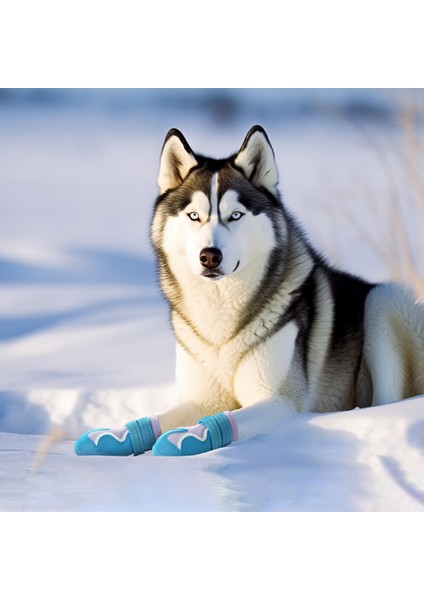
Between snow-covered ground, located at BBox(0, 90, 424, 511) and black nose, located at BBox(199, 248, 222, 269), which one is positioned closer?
black nose, located at BBox(199, 248, 222, 269)

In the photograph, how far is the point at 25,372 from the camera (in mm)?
3090

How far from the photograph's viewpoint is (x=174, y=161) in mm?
2842

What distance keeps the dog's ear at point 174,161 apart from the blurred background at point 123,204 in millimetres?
178

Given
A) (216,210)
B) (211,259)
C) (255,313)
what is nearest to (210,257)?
(211,259)

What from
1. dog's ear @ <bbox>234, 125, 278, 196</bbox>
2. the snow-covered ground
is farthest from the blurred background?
dog's ear @ <bbox>234, 125, 278, 196</bbox>

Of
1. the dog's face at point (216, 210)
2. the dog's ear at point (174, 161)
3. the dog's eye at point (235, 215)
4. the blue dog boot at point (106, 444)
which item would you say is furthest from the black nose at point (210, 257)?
the blue dog boot at point (106, 444)

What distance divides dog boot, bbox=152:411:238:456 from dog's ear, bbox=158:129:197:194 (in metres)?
0.75

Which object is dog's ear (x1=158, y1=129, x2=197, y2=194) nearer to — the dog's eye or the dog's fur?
the dog's fur

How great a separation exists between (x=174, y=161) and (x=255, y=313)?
1.77ft

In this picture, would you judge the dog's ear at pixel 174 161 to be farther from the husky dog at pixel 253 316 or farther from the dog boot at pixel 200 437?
the dog boot at pixel 200 437

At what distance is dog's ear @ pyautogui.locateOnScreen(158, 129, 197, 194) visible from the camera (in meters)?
2.79

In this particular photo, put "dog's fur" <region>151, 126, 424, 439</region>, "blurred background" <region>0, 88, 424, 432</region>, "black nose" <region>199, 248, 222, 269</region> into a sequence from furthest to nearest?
1. "blurred background" <region>0, 88, 424, 432</region>
2. "dog's fur" <region>151, 126, 424, 439</region>
3. "black nose" <region>199, 248, 222, 269</region>

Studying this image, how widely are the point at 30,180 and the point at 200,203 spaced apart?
69 centimetres

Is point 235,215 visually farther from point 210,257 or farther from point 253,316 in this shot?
point 253,316
